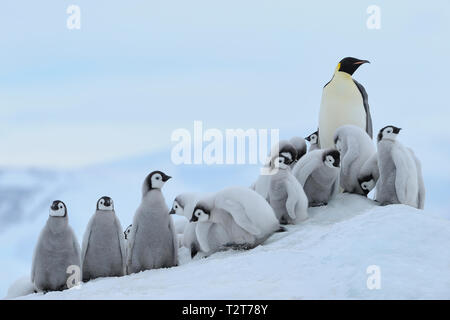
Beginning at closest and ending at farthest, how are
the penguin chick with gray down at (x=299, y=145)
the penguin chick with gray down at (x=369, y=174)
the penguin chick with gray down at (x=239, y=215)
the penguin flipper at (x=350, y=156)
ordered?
the penguin chick with gray down at (x=239, y=215) → the penguin chick with gray down at (x=369, y=174) → the penguin flipper at (x=350, y=156) → the penguin chick with gray down at (x=299, y=145)

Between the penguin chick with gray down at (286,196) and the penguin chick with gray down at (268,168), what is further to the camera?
the penguin chick with gray down at (268,168)

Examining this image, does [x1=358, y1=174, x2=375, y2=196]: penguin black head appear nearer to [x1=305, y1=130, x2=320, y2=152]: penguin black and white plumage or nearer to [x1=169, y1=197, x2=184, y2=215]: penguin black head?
[x1=305, y1=130, x2=320, y2=152]: penguin black and white plumage

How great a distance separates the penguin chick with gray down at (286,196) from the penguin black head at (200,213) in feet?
2.91

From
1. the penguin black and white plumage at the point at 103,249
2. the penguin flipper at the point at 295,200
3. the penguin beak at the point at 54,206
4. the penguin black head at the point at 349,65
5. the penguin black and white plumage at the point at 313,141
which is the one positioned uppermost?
the penguin black head at the point at 349,65

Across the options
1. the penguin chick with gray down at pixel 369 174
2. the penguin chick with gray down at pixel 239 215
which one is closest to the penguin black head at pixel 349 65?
the penguin chick with gray down at pixel 369 174

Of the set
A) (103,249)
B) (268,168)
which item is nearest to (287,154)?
(268,168)

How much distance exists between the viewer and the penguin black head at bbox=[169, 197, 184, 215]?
6.84 metres

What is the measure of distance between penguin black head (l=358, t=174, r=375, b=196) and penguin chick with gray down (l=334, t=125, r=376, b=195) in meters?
0.05

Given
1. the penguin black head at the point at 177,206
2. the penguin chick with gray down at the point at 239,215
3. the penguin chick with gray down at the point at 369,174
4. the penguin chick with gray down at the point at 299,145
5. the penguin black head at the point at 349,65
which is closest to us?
the penguin chick with gray down at the point at 239,215

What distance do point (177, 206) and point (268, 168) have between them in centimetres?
103

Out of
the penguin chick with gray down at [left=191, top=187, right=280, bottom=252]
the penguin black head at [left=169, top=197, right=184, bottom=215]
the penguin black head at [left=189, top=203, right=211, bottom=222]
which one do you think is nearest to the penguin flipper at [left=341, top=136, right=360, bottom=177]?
the penguin chick with gray down at [left=191, top=187, right=280, bottom=252]

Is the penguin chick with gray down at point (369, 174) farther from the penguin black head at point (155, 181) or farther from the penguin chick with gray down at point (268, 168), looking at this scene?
the penguin black head at point (155, 181)

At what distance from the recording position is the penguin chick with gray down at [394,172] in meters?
6.75

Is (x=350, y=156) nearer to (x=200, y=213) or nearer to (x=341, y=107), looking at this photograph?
(x=341, y=107)
